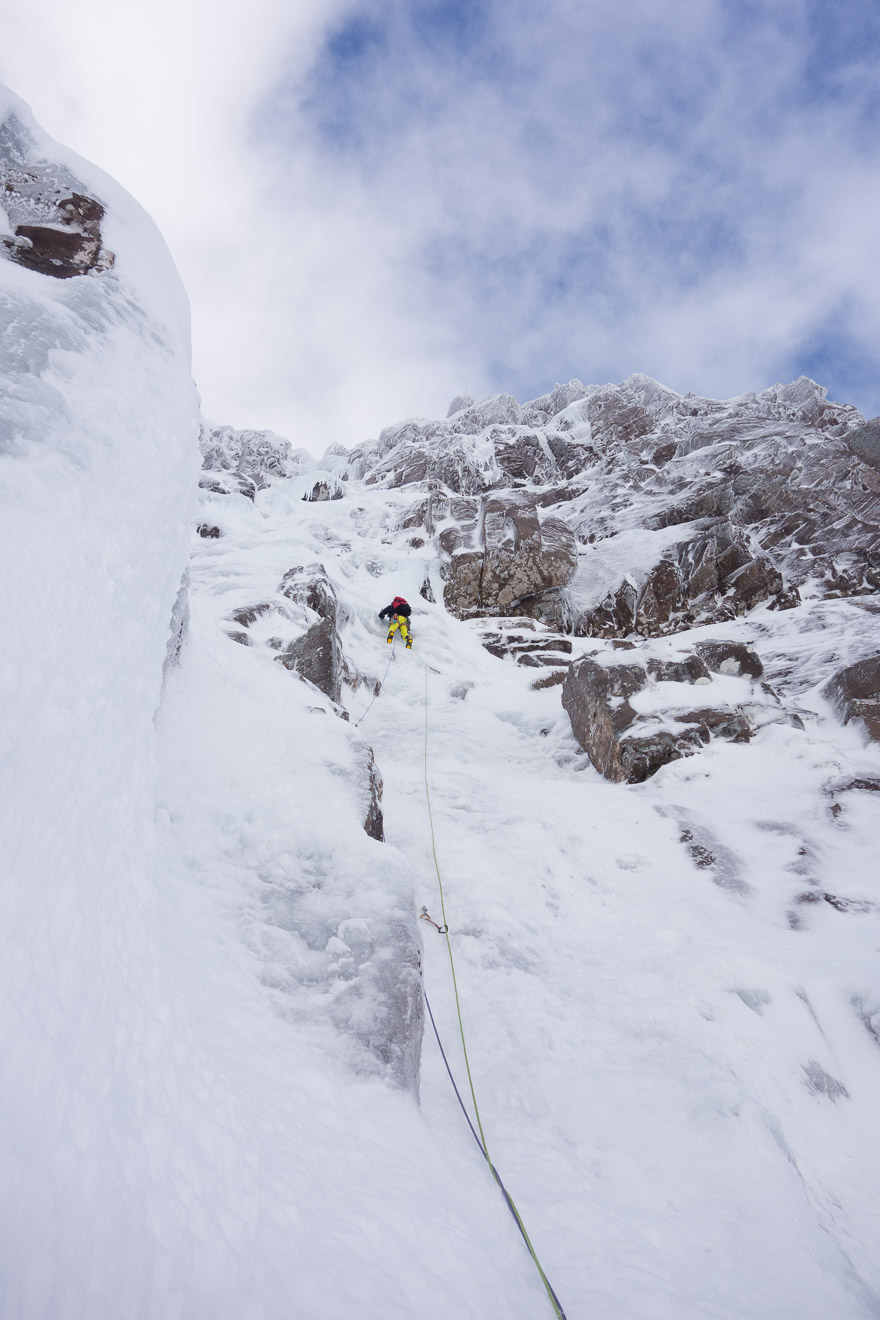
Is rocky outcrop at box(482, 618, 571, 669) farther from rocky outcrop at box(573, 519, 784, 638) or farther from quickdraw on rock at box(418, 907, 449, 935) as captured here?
quickdraw on rock at box(418, 907, 449, 935)

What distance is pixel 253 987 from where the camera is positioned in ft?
9.14

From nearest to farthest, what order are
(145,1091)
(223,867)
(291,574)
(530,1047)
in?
(145,1091), (223,867), (530,1047), (291,574)

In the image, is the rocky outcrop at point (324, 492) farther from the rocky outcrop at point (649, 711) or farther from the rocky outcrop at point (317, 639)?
the rocky outcrop at point (649, 711)

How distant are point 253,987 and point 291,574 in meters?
10.4

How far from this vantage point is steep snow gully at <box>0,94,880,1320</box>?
4.70ft

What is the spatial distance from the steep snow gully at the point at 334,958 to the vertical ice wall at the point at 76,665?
0.6 inches

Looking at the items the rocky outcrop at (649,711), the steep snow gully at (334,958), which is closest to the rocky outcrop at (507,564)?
the rocky outcrop at (649,711)

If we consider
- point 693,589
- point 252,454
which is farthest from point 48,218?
point 252,454

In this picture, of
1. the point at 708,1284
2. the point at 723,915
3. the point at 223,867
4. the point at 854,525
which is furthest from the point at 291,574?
the point at 854,525

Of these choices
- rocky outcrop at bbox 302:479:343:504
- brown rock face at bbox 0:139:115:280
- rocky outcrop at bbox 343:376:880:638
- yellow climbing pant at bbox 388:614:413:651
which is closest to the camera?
brown rock face at bbox 0:139:115:280

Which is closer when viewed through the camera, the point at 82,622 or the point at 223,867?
the point at 82,622

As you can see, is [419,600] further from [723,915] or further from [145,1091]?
[145,1091]

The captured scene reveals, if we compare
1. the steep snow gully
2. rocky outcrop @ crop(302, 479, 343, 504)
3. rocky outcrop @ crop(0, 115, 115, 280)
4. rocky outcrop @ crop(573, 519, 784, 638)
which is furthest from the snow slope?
rocky outcrop @ crop(302, 479, 343, 504)

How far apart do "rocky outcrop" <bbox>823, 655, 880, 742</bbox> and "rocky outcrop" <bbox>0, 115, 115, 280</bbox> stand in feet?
38.8
